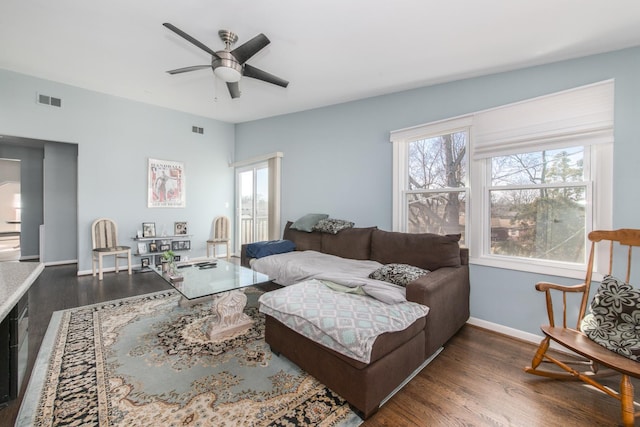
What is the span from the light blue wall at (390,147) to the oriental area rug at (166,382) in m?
1.98

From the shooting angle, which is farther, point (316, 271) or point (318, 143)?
point (318, 143)

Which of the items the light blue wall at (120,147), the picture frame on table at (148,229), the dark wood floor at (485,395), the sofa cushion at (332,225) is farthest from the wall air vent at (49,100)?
the sofa cushion at (332,225)

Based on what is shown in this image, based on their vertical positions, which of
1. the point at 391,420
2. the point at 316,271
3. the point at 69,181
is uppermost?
the point at 69,181

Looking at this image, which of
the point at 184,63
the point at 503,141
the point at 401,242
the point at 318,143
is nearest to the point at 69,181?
the point at 184,63

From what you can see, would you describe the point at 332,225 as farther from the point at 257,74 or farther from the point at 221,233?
the point at 221,233

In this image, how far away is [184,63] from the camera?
10.4 feet

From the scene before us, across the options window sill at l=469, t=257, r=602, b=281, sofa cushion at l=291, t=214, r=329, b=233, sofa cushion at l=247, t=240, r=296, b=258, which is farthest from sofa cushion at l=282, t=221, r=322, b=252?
window sill at l=469, t=257, r=602, b=281

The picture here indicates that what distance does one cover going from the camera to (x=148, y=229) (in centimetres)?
492

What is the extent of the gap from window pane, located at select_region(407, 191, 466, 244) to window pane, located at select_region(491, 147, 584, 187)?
0.41 m

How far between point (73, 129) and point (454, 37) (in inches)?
216

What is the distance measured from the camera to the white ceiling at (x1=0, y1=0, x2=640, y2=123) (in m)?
1.94

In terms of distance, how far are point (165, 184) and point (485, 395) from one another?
563 cm

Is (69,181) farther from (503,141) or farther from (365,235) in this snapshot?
(503,141)

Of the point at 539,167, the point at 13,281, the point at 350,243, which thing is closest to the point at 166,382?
the point at 13,281
